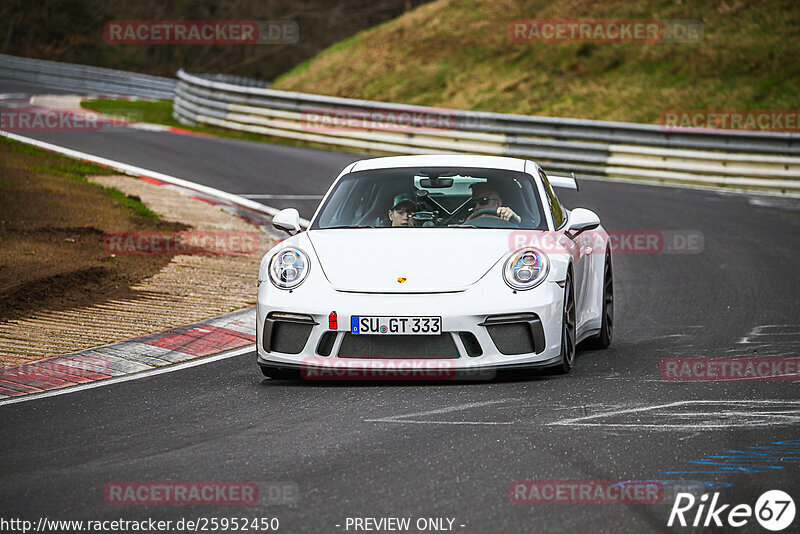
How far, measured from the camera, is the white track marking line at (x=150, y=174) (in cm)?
1627

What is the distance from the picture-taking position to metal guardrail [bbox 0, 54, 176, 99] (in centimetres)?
3819

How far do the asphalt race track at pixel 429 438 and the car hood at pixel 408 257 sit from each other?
0.61m

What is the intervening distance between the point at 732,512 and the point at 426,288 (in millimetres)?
2697

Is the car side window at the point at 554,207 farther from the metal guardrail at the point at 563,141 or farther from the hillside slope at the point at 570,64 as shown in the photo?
the hillside slope at the point at 570,64

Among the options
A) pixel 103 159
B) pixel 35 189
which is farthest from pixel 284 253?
pixel 103 159

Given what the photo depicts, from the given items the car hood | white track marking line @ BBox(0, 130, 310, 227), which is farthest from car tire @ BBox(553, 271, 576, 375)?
white track marking line @ BBox(0, 130, 310, 227)

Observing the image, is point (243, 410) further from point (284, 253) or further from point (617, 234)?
point (617, 234)

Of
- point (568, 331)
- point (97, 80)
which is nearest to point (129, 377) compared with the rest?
point (568, 331)

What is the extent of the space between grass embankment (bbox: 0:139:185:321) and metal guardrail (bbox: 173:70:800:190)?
7978 millimetres

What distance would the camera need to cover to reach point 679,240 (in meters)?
14.3

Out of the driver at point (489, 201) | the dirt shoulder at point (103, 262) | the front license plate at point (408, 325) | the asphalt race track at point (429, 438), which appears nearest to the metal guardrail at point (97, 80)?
the dirt shoulder at point (103, 262)

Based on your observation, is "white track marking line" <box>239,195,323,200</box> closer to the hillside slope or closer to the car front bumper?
the car front bumper

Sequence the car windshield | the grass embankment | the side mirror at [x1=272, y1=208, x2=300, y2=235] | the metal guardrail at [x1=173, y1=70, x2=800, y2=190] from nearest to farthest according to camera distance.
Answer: the side mirror at [x1=272, y1=208, x2=300, y2=235] < the car windshield < the grass embankment < the metal guardrail at [x1=173, y1=70, x2=800, y2=190]

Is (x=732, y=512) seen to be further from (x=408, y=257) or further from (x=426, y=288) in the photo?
(x=408, y=257)
